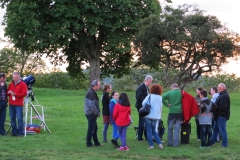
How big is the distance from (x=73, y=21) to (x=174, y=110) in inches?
970

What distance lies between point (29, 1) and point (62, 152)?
26828 millimetres

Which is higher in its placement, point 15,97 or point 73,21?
point 73,21

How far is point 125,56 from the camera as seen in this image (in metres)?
44.4

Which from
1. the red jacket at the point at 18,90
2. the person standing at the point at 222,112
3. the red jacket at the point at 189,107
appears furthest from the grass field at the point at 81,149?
the red jacket at the point at 18,90

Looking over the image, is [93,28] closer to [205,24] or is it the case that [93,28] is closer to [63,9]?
[63,9]

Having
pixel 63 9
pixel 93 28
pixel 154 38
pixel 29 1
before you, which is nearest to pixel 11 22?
pixel 29 1

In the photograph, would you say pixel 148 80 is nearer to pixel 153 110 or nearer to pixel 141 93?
pixel 141 93

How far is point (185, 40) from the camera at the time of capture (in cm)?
3522

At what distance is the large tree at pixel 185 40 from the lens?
35500 millimetres

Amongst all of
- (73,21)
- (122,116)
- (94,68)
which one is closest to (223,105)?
(122,116)

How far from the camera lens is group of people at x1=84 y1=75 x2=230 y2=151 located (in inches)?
485

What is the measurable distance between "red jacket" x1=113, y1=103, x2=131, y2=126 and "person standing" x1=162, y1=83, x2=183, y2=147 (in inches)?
56.4

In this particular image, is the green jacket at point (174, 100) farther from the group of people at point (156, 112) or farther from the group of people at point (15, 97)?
the group of people at point (15, 97)

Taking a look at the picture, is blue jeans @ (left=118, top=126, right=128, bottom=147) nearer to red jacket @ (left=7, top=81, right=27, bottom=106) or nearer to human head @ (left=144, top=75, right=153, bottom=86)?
human head @ (left=144, top=75, right=153, bottom=86)
